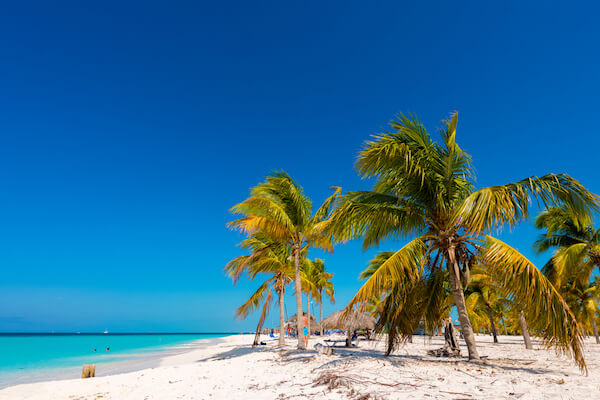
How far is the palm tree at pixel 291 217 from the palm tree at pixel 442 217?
330 cm

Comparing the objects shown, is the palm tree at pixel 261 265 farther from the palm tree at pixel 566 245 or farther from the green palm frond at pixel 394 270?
the palm tree at pixel 566 245

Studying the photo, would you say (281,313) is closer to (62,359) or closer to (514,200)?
(514,200)

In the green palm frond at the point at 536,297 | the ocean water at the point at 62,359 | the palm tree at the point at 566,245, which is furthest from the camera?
the ocean water at the point at 62,359

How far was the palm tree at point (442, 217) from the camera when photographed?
18.5 feet

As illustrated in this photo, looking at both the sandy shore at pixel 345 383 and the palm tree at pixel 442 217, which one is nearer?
the sandy shore at pixel 345 383

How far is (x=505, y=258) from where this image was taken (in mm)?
5699

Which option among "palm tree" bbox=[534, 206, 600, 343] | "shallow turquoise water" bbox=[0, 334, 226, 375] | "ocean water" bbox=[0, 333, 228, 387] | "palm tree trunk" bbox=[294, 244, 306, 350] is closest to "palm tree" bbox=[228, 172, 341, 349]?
"palm tree trunk" bbox=[294, 244, 306, 350]

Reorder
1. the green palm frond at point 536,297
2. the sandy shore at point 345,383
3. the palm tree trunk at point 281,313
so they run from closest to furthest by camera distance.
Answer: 1. the sandy shore at point 345,383
2. the green palm frond at point 536,297
3. the palm tree trunk at point 281,313

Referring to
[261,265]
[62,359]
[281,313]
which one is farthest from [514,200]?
[62,359]

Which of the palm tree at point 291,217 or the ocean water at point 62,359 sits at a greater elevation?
the palm tree at point 291,217

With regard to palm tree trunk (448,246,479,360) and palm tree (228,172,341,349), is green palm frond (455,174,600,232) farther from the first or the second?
palm tree (228,172,341,349)

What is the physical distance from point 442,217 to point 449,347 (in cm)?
503

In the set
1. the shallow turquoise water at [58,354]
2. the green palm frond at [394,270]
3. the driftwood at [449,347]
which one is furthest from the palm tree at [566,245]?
the shallow turquoise water at [58,354]

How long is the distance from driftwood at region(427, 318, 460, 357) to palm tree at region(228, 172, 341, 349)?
4447 millimetres
